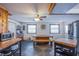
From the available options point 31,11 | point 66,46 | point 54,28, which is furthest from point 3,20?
point 66,46

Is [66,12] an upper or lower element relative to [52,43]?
upper

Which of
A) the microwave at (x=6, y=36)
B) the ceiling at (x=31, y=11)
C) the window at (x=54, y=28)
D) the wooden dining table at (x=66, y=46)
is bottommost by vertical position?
the wooden dining table at (x=66, y=46)

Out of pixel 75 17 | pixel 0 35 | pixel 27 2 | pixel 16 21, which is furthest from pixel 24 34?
pixel 75 17

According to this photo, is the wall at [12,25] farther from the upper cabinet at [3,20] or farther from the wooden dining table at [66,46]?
the wooden dining table at [66,46]

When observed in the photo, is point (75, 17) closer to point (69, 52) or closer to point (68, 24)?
point (68, 24)

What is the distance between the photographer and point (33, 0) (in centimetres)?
219

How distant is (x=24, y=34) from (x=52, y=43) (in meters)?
0.62

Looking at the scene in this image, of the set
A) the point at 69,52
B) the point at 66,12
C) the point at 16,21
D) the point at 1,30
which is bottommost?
the point at 69,52

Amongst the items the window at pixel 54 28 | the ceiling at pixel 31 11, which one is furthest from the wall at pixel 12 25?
the window at pixel 54 28

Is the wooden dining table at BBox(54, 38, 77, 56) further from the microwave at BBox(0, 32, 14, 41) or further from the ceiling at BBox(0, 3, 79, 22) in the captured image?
the microwave at BBox(0, 32, 14, 41)

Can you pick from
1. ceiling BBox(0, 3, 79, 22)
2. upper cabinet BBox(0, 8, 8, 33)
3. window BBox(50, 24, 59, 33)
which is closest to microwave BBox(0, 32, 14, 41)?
upper cabinet BBox(0, 8, 8, 33)

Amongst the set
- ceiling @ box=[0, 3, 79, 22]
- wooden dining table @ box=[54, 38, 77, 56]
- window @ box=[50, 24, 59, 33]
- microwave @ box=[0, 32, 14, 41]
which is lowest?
wooden dining table @ box=[54, 38, 77, 56]

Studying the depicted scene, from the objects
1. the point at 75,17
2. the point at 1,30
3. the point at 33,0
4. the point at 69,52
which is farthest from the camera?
the point at 1,30

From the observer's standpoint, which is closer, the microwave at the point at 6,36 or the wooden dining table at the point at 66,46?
the wooden dining table at the point at 66,46
